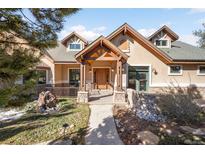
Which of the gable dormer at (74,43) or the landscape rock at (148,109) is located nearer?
the landscape rock at (148,109)

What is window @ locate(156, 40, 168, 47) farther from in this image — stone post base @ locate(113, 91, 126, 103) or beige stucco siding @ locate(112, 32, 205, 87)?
stone post base @ locate(113, 91, 126, 103)

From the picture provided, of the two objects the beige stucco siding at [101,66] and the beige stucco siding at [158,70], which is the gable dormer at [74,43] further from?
the beige stucco siding at [158,70]

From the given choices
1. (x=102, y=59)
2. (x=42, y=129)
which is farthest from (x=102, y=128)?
(x=102, y=59)

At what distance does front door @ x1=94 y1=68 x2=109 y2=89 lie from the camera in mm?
16625

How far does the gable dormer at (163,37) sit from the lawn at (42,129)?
1067 cm

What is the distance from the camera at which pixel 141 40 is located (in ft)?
49.1

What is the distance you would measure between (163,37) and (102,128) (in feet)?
43.2

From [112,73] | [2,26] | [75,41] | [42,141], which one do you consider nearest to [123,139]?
[42,141]

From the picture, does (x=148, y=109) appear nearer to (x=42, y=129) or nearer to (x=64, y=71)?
(x=42, y=129)

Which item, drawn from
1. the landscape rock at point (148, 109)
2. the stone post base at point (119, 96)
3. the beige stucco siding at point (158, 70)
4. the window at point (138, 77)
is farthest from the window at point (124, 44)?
the landscape rock at point (148, 109)

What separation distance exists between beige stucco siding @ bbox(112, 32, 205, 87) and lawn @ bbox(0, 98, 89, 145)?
7.50 meters

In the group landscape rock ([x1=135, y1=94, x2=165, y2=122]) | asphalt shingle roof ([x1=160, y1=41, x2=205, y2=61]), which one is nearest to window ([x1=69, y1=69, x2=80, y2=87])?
landscape rock ([x1=135, y1=94, x2=165, y2=122])

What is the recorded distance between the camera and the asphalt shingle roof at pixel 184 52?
15530mm
